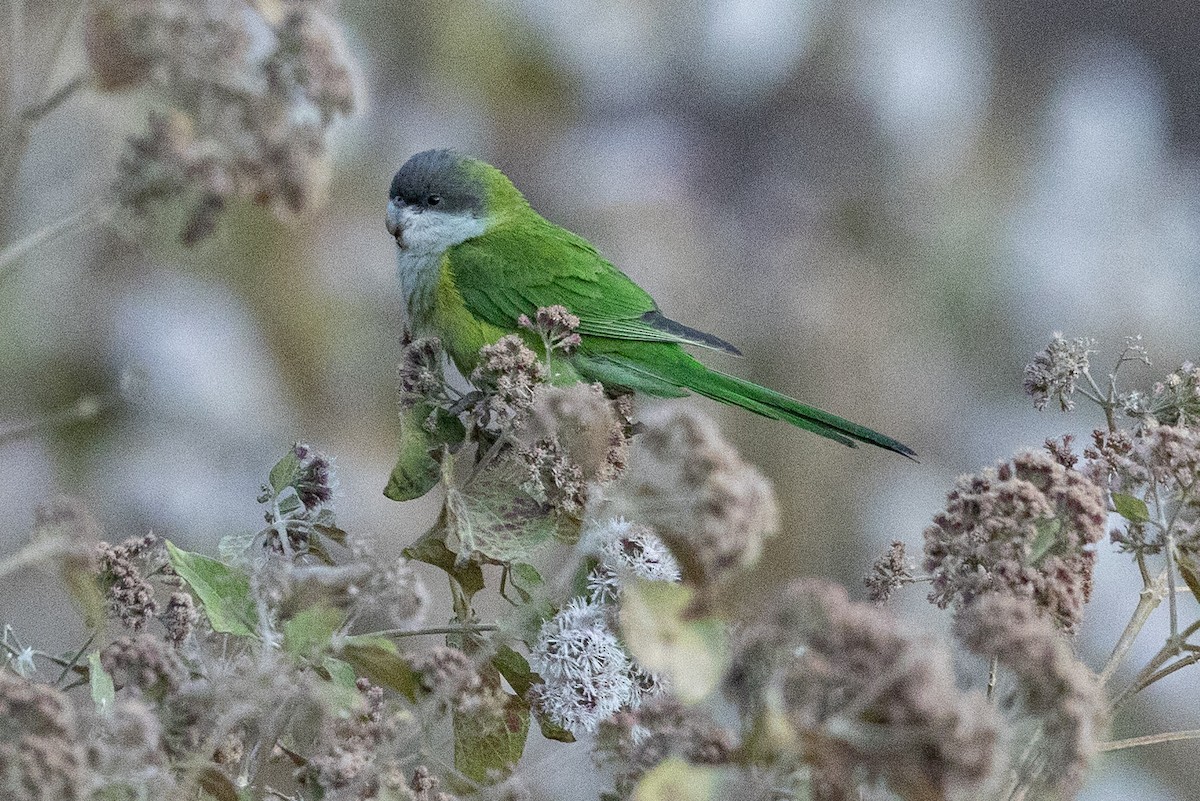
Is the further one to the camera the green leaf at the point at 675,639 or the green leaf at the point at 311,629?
the green leaf at the point at 311,629

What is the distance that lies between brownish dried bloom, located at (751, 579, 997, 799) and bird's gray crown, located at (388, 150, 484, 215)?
2644mm

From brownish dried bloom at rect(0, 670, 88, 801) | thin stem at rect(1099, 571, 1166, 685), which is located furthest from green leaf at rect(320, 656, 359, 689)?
thin stem at rect(1099, 571, 1166, 685)

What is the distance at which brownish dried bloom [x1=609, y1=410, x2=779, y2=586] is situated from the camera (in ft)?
3.04

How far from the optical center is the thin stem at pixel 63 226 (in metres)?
0.91

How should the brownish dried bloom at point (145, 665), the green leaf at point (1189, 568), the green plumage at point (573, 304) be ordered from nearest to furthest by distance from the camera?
the brownish dried bloom at point (145, 665), the green leaf at point (1189, 568), the green plumage at point (573, 304)

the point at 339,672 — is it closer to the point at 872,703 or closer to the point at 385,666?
the point at 385,666

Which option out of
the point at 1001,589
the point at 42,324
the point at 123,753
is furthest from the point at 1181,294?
the point at 123,753

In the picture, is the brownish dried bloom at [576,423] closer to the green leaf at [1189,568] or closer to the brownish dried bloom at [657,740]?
the brownish dried bloom at [657,740]

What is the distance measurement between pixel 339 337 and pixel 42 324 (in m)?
1.22

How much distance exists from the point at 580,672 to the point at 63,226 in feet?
2.45

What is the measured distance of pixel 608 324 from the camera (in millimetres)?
3090

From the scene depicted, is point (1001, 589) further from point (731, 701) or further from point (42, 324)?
point (42, 324)

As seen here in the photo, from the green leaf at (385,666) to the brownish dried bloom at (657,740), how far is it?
20 centimetres

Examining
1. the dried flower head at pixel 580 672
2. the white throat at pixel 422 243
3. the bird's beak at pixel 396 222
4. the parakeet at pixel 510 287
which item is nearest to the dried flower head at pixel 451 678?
the dried flower head at pixel 580 672
